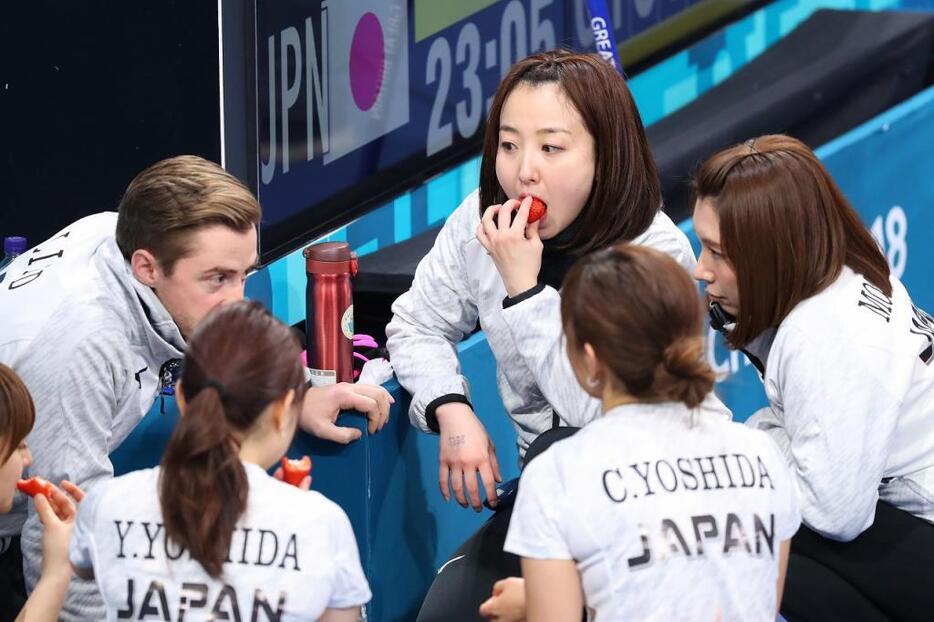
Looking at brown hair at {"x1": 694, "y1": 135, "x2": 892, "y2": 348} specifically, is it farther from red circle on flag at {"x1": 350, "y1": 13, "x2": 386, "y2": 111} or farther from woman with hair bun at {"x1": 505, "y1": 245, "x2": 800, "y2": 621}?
red circle on flag at {"x1": 350, "y1": 13, "x2": 386, "y2": 111}

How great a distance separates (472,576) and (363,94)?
1475 mm

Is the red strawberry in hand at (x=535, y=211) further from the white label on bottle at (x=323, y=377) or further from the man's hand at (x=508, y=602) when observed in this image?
the man's hand at (x=508, y=602)

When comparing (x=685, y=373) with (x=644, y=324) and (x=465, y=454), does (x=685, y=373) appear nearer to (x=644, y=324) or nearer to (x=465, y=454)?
(x=644, y=324)


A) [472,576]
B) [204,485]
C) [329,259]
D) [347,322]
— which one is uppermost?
[329,259]

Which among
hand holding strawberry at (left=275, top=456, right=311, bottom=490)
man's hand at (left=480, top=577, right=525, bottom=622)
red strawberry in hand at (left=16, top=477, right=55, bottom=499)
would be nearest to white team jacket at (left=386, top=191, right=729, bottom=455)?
man's hand at (left=480, top=577, right=525, bottom=622)

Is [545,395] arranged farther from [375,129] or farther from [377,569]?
[375,129]

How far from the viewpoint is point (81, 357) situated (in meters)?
2.44

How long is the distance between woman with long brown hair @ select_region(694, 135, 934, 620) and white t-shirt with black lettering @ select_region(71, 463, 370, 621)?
86 centimetres

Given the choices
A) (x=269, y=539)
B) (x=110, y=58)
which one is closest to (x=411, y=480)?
(x=269, y=539)

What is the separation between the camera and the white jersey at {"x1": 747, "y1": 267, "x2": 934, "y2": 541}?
242 cm

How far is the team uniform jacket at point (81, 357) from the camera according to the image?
2428mm

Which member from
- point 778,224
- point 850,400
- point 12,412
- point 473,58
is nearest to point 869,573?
point 850,400

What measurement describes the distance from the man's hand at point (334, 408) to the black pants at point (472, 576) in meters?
0.30

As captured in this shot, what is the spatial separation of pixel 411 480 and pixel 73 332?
2.66 feet
